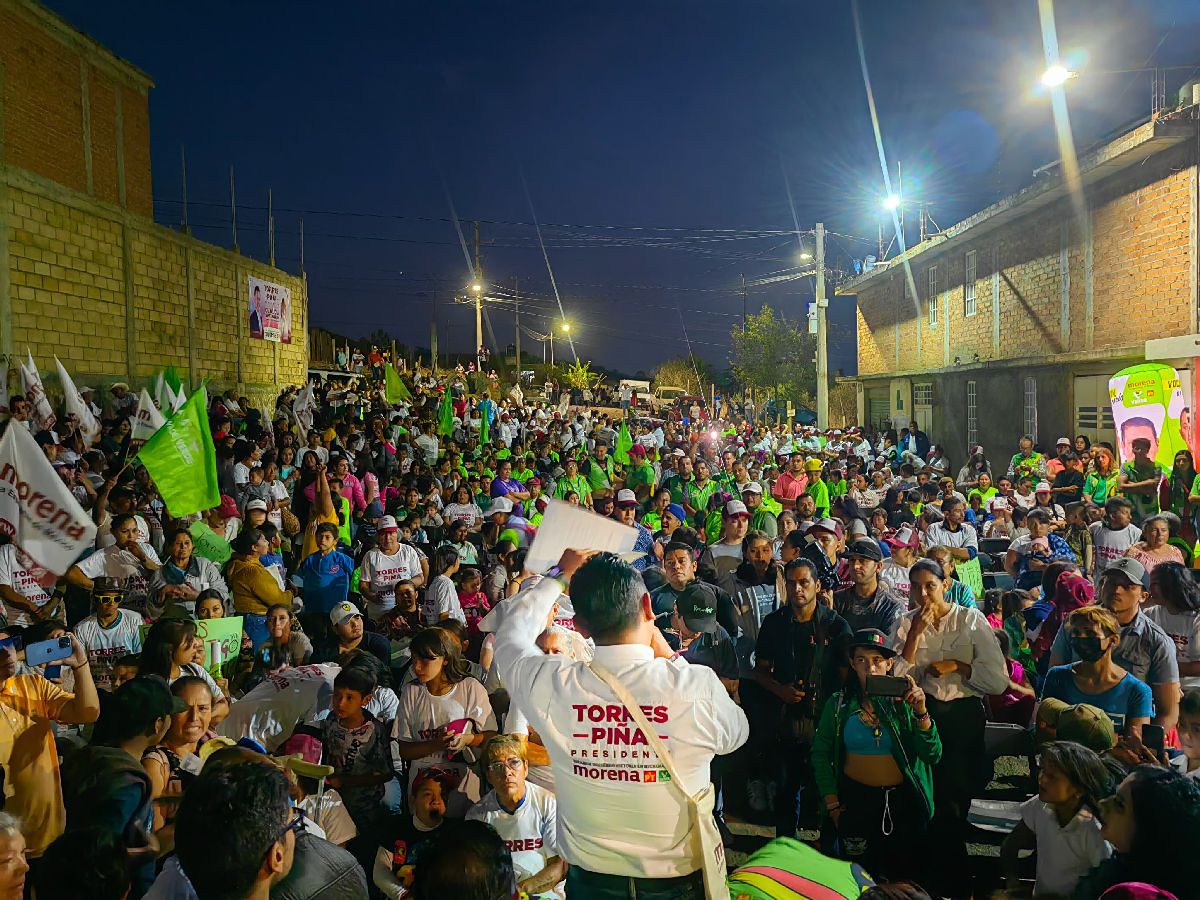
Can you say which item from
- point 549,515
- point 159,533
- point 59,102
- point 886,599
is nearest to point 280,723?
point 549,515

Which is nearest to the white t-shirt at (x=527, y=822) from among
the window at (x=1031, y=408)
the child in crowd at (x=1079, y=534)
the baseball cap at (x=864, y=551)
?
the baseball cap at (x=864, y=551)

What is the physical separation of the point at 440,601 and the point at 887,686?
13.1 feet

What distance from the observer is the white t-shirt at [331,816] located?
3934mm

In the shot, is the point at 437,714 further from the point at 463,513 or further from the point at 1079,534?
the point at 1079,534

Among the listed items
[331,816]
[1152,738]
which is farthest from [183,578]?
[1152,738]

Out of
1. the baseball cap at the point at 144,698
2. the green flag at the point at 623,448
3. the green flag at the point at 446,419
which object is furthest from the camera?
the green flag at the point at 446,419

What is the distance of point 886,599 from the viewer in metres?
5.54

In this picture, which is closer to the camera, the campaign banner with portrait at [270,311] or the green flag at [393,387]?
the green flag at [393,387]

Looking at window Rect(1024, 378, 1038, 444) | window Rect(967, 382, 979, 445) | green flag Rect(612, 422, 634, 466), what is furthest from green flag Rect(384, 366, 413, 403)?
window Rect(967, 382, 979, 445)

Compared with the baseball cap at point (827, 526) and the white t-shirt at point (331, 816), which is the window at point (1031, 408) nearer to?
the baseball cap at point (827, 526)

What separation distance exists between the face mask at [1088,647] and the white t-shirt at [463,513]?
22.3 ft

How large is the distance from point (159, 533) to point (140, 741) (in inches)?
216

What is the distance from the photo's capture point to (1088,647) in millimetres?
4344

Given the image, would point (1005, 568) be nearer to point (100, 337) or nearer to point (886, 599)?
point (886, 599)
